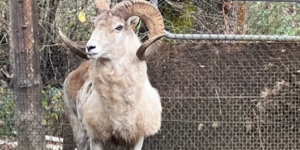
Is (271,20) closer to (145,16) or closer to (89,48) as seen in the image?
Result: (145,16)

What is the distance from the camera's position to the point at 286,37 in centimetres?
805

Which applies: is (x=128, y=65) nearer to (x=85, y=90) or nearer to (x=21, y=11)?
(x=85, y=90)

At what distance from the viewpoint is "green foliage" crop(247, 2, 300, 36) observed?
9.29 m

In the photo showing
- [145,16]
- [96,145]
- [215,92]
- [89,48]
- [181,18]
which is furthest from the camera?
[181,18]

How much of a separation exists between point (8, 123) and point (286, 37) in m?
4.72

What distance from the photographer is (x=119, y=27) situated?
715 cm

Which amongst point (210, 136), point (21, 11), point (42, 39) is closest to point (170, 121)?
point (210, 136)

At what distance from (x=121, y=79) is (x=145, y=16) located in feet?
2.84

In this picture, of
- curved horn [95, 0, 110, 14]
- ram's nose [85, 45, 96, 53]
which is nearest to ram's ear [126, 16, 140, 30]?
curved horn [95, 0, 110, 14]

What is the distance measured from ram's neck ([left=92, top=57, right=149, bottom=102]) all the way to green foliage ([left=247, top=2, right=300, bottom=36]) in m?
2.78

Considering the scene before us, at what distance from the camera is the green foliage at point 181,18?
9758 millimetres

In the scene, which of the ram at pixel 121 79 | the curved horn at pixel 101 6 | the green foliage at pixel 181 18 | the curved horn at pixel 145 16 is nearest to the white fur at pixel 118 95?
the ram at pixel 121 79

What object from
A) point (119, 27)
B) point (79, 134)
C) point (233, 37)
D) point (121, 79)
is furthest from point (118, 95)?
point (233, 37)

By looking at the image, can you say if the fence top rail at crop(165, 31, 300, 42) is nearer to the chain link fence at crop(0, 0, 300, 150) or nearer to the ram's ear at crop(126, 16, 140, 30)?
the chain link fence at crop(0, 0, 300, 150)
